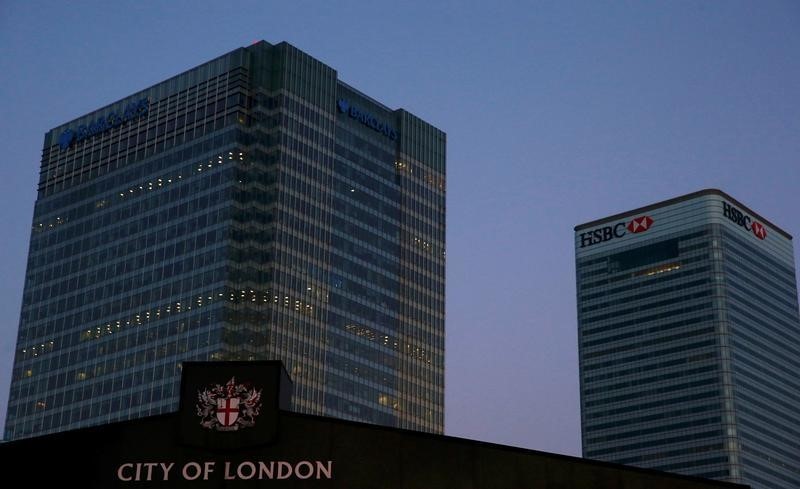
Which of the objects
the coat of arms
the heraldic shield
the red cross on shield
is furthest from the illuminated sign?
the red cross on shield

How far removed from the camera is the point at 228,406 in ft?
155

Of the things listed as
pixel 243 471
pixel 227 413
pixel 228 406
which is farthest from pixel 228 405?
pixel 243 471

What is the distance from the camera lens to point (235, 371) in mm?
47312

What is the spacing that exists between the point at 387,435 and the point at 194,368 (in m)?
7.26

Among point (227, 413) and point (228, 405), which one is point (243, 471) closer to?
point (227, 413)

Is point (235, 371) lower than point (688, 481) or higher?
higher

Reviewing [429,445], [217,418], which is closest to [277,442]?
[217,418]

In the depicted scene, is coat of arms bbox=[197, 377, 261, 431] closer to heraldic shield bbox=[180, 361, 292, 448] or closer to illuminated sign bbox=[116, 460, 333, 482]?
heraldic shield bbox=[180, 361, 292, 448]

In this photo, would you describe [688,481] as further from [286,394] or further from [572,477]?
[286,394]

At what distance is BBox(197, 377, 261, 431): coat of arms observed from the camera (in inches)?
1861

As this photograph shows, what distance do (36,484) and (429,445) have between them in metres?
14.2

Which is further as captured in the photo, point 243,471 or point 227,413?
point 227,413

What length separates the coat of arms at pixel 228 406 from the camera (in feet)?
155

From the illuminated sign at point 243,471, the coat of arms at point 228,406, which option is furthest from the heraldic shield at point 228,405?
the illuminated sign at point 243,471
